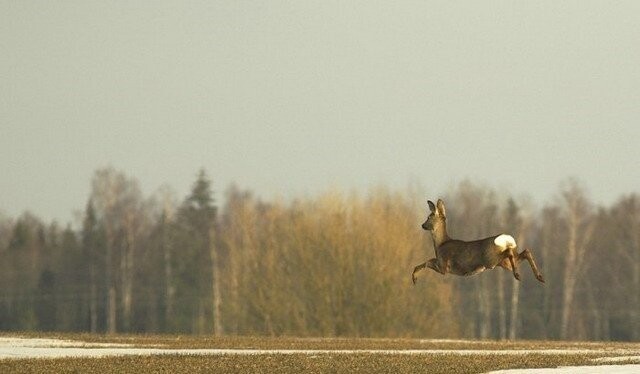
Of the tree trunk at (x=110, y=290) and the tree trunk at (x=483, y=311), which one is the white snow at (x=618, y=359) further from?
the tree trunk at (x=110, y=290)

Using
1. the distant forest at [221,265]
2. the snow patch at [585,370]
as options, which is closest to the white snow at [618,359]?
the snow patch at [585,370]

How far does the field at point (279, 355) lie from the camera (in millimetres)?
24938

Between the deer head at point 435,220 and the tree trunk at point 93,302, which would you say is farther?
the tree trunk at point 93,302

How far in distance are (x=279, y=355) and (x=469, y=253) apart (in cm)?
858

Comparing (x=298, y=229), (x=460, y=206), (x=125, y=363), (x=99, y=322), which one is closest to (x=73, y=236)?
(x=99, y=322)

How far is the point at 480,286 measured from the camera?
3329 inches

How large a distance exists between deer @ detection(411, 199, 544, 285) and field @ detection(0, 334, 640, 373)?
14.1 ft

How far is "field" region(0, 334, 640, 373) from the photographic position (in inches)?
982

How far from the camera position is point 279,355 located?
92.1 ft

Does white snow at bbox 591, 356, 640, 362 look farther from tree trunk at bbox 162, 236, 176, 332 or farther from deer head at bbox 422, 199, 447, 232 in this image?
tree trunk at bbox 162, 236, 176, 332

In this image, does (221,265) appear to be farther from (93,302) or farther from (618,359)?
(618,359)

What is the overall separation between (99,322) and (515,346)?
5951cm

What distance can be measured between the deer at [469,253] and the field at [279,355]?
431 cm

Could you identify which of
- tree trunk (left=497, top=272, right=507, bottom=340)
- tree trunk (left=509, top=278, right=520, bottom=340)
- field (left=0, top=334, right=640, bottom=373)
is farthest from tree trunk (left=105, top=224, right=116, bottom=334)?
field (left=0, top=334, right=640, bottom=373)
